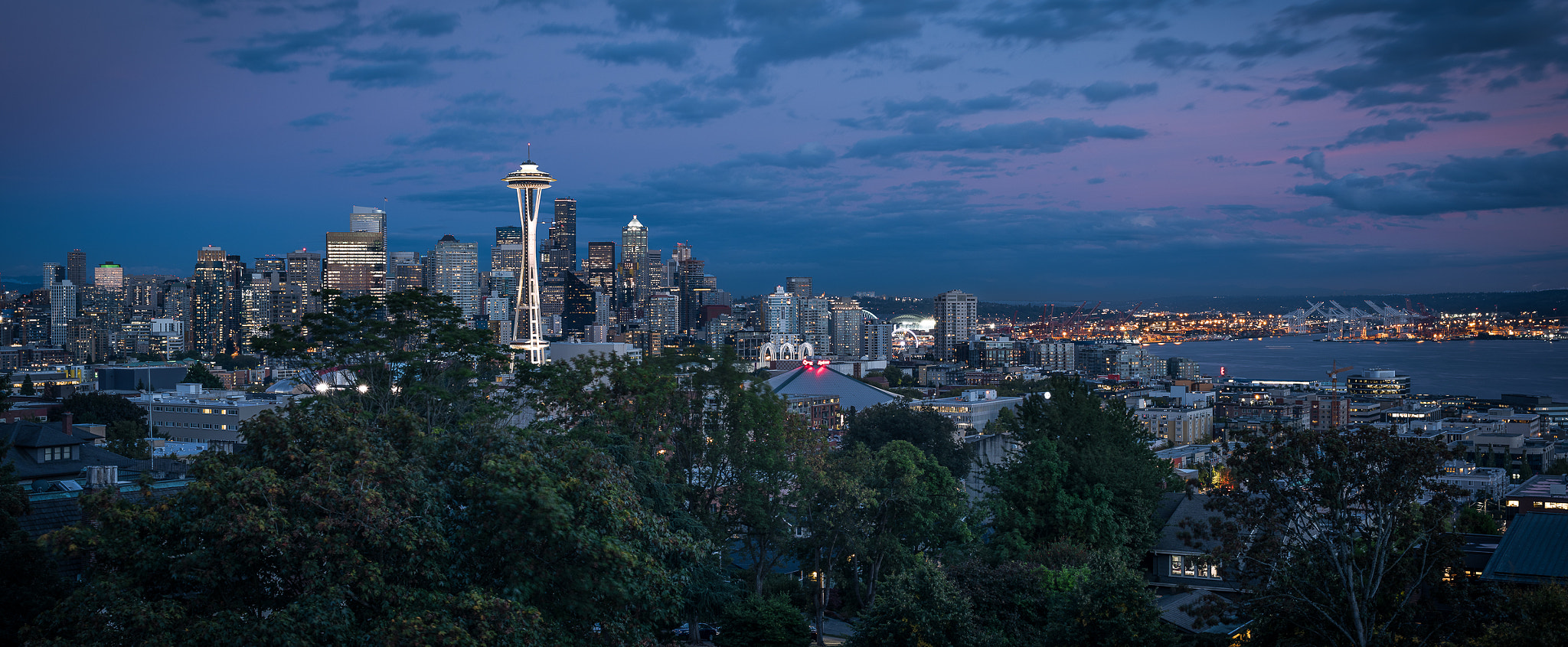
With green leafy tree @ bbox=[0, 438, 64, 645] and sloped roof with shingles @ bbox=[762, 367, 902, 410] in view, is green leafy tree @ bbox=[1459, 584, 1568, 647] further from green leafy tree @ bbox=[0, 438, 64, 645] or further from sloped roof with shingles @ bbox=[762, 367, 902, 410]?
sloped roof with shingles @ bbox=[762, 367, 902, 410]

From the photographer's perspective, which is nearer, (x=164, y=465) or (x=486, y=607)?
(x=486, y=607)

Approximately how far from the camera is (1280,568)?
12055 mm

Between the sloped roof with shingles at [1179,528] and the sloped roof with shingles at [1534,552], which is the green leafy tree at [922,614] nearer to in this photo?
the sloped roof with shingles at [1534,552]

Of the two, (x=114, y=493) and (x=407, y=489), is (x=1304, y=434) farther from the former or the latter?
(x=114, y=493)

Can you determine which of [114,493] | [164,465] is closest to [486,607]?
[114,493]

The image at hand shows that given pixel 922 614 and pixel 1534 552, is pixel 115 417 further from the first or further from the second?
pixel 1534 552

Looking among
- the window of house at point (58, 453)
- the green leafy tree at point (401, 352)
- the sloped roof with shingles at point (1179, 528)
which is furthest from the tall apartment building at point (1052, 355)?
the window of house at point (58, 453)

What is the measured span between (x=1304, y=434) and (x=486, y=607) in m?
9.44

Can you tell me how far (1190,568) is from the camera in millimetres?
24984

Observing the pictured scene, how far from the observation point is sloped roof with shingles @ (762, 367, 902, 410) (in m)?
77.6

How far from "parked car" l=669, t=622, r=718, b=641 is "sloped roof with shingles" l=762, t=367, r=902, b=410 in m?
53.0

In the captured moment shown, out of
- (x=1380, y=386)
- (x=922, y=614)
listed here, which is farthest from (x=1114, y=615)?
(x=1380, y=386)

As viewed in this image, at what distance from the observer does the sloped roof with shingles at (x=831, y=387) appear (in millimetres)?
77562

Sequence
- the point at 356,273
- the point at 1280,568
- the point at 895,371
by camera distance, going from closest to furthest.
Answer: the point at 1280,568 < the point at 895,371 < the point at 356,273
